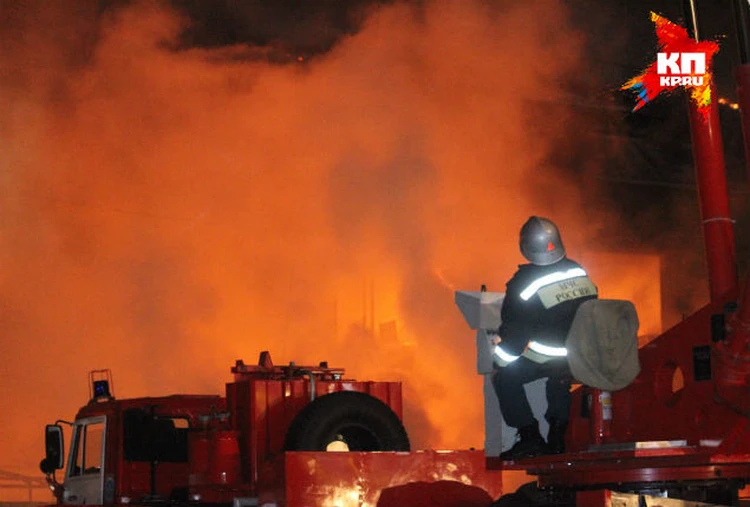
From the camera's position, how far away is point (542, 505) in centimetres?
505

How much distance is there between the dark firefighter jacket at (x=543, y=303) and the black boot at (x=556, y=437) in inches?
13.5

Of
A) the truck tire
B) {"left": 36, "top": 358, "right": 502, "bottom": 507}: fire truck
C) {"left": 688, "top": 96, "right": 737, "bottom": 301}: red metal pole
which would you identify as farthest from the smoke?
{"left": 688, "top": 96, "right": 737, "bottom": 301}: red metal pole

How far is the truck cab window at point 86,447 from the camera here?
8.46 metres

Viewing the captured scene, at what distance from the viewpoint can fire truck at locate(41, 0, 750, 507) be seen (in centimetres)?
443

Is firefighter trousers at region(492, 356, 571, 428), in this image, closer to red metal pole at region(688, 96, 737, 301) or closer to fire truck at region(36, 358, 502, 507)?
fire truck at region(36, 358, 502, 507)

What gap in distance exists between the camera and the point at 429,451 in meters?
5.76

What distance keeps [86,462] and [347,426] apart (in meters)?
2.41

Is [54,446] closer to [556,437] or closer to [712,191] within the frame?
[556,437]

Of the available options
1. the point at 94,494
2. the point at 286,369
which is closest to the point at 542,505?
the point at 286,369

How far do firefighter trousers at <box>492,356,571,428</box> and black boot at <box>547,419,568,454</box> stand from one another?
14 mm

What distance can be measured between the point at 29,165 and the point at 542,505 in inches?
386

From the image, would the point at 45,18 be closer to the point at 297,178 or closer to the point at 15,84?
the point at 15,84

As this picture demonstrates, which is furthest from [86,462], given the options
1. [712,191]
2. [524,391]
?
[712,191]

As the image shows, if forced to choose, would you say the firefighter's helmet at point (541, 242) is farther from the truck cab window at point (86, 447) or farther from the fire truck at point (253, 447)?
the truck cab window at point (86, 447)
